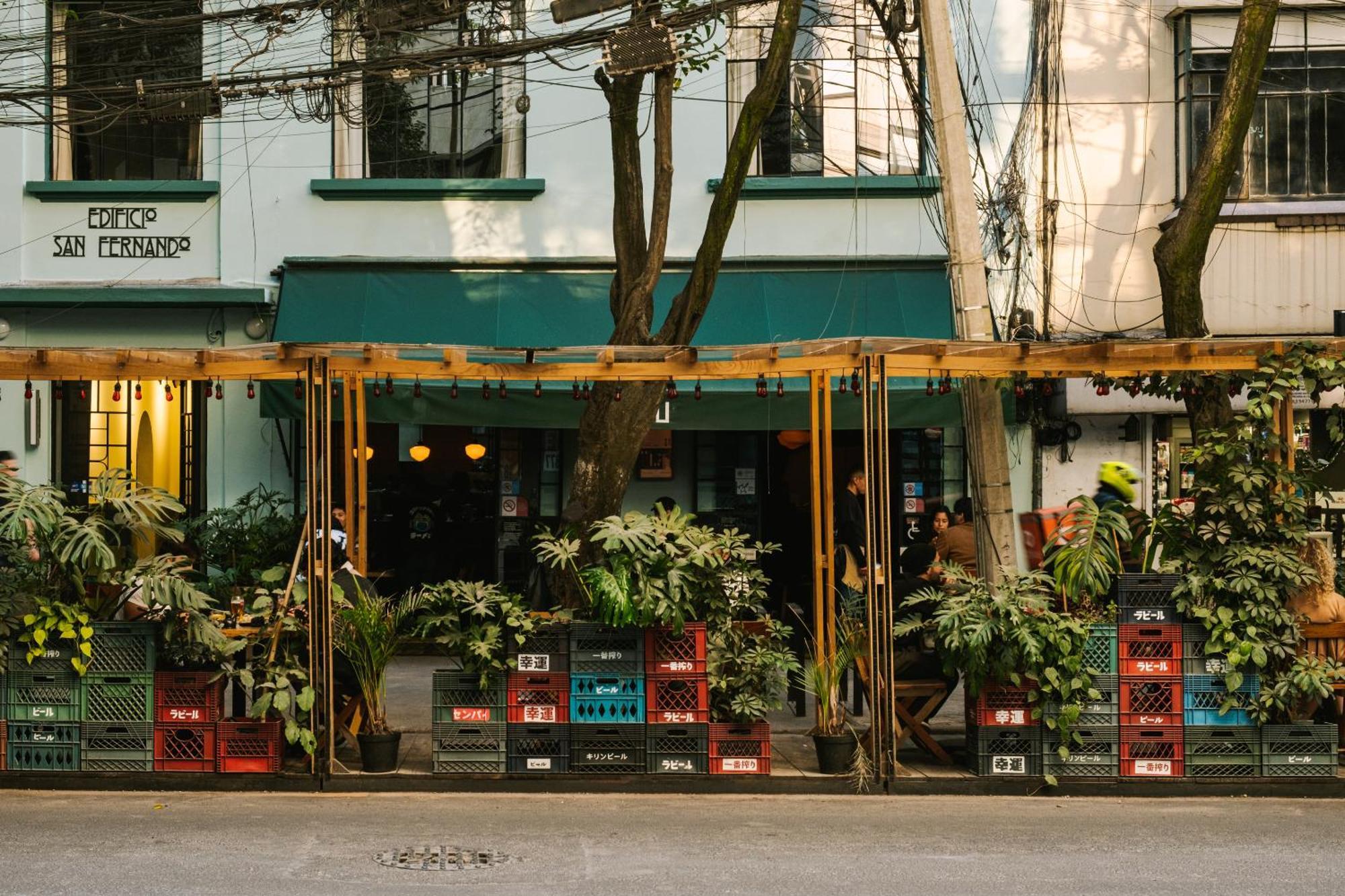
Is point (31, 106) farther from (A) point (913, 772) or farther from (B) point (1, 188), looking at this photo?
(A) point (913, 772)

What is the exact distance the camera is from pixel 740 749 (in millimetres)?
9109

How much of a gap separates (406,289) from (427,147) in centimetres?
178

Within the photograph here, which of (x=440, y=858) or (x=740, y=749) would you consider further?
(x=740, y=749)

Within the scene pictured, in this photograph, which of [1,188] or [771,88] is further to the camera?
[1,188]

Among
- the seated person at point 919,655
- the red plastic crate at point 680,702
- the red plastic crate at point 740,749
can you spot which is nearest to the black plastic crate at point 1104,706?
the seated person at point 919,655

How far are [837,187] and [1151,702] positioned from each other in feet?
25.3

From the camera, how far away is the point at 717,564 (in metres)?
9.02

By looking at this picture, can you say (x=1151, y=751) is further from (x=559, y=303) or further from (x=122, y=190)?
(x=122, y=190)

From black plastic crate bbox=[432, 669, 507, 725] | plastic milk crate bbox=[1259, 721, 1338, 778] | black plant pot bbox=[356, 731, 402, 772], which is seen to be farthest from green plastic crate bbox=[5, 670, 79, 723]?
plastic milk crate bbox=[1259, 721, 1338, 778]

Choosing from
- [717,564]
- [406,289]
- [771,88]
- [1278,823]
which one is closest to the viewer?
[1278,823]

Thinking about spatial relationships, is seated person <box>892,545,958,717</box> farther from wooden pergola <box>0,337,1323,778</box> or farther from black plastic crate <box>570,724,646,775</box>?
black plastic crate <box>570,724,646,775</box>

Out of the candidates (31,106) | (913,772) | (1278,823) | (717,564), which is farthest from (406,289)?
(1278,823)

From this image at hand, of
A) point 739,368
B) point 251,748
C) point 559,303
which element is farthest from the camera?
point 559,303

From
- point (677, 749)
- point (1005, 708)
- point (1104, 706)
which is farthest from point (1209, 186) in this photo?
point (677, 749)
